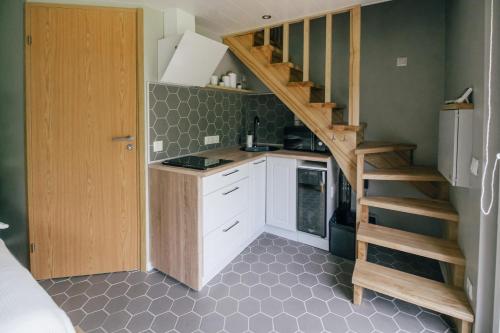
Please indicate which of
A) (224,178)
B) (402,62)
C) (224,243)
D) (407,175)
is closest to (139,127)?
(224,178)

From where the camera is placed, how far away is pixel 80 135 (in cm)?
213

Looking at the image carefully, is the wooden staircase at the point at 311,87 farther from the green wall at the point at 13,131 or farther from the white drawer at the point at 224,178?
the green wall at the point at 13,131

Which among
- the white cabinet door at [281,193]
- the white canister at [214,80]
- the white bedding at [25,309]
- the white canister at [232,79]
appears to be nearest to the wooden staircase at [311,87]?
the white canister at [232,79]

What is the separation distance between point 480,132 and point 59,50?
271 cm

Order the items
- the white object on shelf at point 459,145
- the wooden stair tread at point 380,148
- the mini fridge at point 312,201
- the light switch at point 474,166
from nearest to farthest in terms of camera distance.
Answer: the light switch at point 474,166, the white object on shelf at point 459,145, the wooden stair tread at point 380,148, the mini fridge at point 312,201

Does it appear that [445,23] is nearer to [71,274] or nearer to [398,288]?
[398,288]

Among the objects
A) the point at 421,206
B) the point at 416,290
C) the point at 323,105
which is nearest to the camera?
the point at 416,290

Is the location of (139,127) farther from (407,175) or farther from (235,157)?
(407,175)

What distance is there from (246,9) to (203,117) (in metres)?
1.08

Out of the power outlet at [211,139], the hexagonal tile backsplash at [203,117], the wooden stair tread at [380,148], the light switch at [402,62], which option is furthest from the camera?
the power outlet at [211,139]

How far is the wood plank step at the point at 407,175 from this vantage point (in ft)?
6.93

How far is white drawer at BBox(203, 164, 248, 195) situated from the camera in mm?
2033

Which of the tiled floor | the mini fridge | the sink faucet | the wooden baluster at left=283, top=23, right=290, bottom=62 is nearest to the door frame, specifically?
the tiled floor

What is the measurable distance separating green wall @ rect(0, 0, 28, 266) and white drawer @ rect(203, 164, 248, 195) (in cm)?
140
